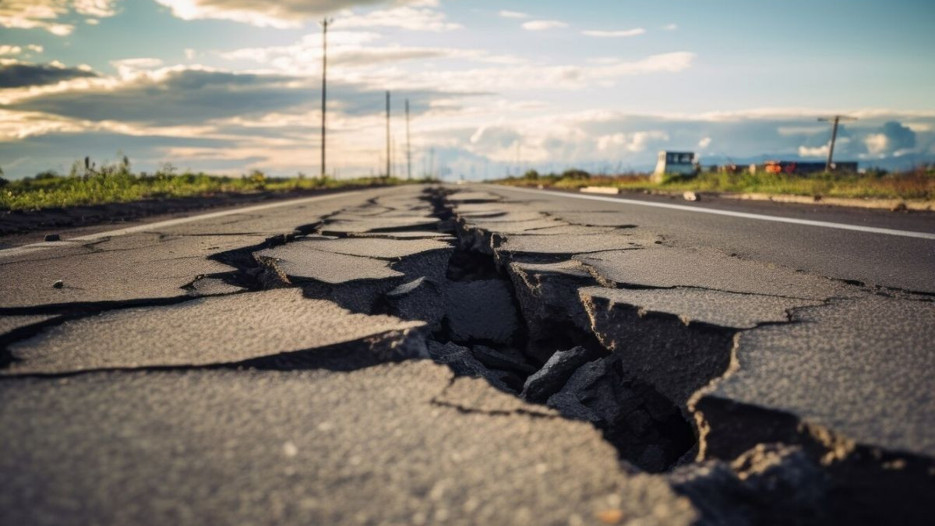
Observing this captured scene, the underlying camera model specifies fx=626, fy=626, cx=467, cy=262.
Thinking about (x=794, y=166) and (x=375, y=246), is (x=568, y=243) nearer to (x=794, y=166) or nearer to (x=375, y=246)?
(x=375, y=246)

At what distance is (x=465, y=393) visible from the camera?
4.41 feet

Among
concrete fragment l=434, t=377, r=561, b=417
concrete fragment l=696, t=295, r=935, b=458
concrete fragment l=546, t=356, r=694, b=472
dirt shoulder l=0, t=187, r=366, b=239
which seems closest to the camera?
concrete fragment l=696, t=295, r=935, b=458

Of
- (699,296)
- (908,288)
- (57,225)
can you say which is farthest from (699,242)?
(57,225)

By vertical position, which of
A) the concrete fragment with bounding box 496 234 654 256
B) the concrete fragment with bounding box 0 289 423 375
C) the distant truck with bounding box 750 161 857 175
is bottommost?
the concrete fragment with bounding box 0 289 423 375

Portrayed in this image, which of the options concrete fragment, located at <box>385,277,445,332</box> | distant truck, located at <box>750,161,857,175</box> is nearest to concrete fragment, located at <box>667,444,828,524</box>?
concrete fragment, located at <box>385,277,445,332</box>

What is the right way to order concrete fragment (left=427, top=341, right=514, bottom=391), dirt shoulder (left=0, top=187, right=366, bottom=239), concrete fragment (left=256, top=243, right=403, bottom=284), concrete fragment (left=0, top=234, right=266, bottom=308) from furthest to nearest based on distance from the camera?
dirt shoulder (left=0, top=187, right=366, bottom=239) < concrete fragment (left=256, top=243, right=403, bottom=284) < concrete fragment (left=0, top=234, right=266, bottom=308) < concrete fragment (left=427, top=341, right=514, bottom=391)

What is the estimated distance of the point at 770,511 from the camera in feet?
3.31

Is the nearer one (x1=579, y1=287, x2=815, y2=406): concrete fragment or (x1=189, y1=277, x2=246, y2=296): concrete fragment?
(x1=579, y1=287, x2=815, y2=406): concrete fragment

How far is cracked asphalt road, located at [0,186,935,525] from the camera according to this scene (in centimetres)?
95

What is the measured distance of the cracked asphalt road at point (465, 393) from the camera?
0.95 m

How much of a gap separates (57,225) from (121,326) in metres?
4.91

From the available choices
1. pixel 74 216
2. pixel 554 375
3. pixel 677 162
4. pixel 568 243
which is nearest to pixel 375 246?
pixel 568 243

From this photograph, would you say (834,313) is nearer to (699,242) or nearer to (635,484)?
(635,484)

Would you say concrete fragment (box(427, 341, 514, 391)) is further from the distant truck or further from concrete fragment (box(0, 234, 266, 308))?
the distant truck
